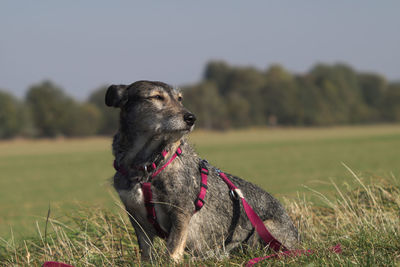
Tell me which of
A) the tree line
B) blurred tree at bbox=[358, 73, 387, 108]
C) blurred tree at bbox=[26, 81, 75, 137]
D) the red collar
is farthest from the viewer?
blurred tree at bbox=[358, 73, 387, 108]

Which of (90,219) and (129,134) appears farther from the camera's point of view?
(90,219)

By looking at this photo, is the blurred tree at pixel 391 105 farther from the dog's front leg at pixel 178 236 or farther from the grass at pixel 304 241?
the dog's front leg at pixel 178 236

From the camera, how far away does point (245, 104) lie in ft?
426

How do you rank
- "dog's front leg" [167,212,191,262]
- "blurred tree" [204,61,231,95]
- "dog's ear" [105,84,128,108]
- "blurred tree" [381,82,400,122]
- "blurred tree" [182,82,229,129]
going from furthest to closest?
1. "blurred tree" [204,61,231,95]
2. "blurred tree" [381,82,400,122]
3. "blurred tree" [182,82,229,129]
4. "dog's ear" [105,84,128,108]
5. "dog's front leg" [167,212,191,262]

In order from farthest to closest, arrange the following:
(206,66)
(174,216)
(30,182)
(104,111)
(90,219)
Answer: (206,66)
(104,111)
(30,182)
(90,219)
(174,216)

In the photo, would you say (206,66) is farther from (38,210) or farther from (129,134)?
(129,134)

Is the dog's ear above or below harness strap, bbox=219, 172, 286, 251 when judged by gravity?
above

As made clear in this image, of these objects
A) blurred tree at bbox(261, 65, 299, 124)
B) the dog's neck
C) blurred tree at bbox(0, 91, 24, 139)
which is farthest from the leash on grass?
blurred tree at bbox(261, 65, 299, 124)

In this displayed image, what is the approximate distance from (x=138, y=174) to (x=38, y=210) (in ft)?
48.3

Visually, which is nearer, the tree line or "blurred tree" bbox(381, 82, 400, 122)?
the tree line

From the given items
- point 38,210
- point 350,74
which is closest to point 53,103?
point 38,210

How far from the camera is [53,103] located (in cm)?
9956

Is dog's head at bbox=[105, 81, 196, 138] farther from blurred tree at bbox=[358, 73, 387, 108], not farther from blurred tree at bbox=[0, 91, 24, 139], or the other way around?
blurred tree at bbox=[358, 73, 387, 108]

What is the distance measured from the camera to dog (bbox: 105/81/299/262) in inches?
177
